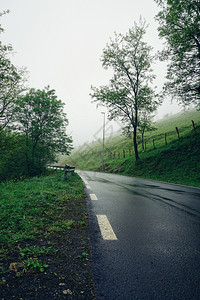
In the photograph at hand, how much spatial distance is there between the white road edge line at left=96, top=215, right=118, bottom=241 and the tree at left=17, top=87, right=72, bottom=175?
18.6 meters

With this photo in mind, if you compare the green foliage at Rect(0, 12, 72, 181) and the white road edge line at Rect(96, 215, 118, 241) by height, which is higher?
the green foliage at Rect(0, 12, 72, 181)

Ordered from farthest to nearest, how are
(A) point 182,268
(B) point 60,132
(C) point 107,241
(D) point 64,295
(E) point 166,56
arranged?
(B) point 60,132
(E) point 166,56
(C) point 107,241
(A) point 182,268
(D) point 64,295

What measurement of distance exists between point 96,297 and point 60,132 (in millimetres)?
21878

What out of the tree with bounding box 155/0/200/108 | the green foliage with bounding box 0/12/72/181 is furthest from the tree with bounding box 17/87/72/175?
the tree with bounding box 155/0/200/108

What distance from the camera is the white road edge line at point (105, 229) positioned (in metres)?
2.73

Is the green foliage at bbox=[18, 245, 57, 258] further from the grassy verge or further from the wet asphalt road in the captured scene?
the wet asphalt road

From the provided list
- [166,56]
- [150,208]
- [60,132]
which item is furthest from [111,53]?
[150,208]

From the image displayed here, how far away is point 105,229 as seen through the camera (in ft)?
10.1

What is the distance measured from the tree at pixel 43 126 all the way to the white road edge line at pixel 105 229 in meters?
18.6

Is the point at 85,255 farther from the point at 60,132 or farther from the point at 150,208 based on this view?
the point at 60,132

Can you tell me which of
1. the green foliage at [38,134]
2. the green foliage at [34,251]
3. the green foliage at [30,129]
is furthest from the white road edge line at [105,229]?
the green foliage at [38,134]

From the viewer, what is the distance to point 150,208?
4.60 m

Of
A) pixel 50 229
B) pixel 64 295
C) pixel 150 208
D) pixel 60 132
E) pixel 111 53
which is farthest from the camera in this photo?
pixel 60 132

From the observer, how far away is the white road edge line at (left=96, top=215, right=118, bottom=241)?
8.96 ft
